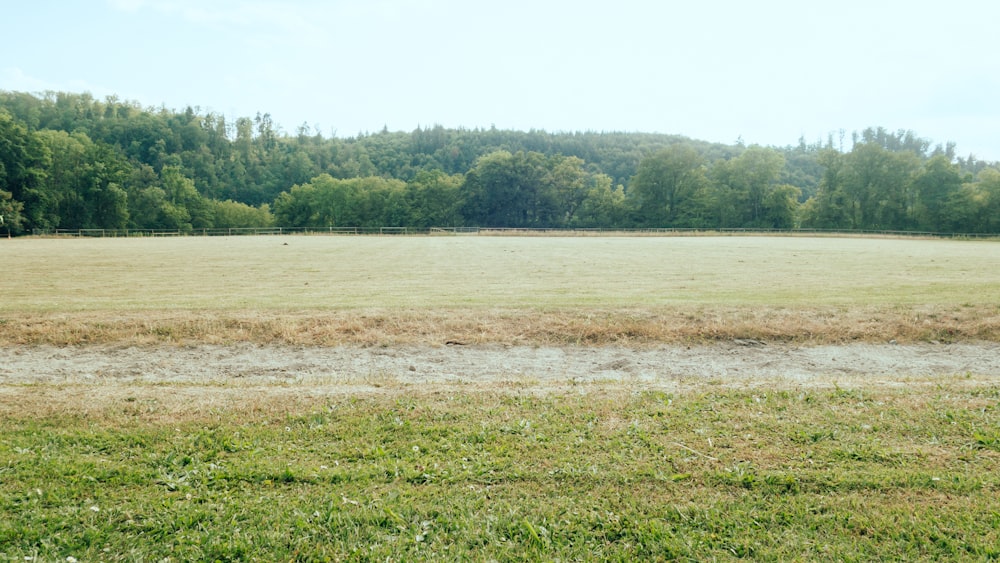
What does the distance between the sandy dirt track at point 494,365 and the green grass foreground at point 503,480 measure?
1.61 metres

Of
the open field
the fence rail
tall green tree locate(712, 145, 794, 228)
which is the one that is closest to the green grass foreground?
the open field

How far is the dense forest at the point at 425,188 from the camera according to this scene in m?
101

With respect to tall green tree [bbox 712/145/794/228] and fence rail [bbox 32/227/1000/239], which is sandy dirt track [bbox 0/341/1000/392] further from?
tall green tree [bbox 712/145/794/228]

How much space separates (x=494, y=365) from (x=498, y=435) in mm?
4268

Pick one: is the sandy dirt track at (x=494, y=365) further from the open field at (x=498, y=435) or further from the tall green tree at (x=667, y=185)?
the tall green tree at (x=667, y=185)

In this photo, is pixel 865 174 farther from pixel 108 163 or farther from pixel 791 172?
pixel 108 163

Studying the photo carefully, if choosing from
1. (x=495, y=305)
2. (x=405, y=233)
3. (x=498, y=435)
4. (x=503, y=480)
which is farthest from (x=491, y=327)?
(x=405, y=233)

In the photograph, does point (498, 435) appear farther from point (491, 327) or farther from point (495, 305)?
point (495, 305)

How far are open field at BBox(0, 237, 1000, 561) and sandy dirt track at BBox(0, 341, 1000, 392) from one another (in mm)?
71

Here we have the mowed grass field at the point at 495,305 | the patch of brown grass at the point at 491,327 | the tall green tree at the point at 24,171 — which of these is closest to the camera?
the patch of brown grass at the point at 491,327

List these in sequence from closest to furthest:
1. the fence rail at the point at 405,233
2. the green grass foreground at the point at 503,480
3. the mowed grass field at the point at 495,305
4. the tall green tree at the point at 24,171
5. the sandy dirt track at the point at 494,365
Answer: the green grass foreground at the point at 503,480 → the sandy dirt track at the point at 494,365 → the mowed grass field at the point at 495,305 → the tall green tree at the point at 24,171 → the fence rail at the point at 405,233

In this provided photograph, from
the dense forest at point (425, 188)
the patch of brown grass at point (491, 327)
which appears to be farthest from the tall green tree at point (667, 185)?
the patch of brown grass at point (491, 327)

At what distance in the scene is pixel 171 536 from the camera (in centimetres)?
426

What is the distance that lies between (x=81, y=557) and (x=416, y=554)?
2.14 meters
